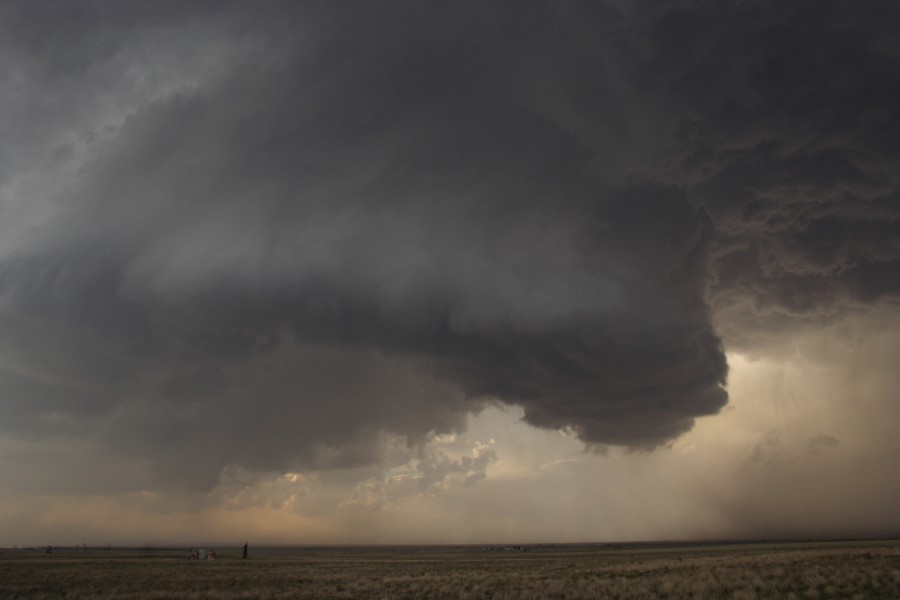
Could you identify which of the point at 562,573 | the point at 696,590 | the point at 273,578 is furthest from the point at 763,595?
the point at 273,578

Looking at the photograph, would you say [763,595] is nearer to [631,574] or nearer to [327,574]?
[631,574]

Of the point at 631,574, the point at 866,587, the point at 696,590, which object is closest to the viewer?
the point at 866,587

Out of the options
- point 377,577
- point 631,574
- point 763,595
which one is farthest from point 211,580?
point 763,595

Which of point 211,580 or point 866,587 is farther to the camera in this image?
point 211,580

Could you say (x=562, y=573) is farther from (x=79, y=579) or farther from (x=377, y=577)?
(x=79, y=579)

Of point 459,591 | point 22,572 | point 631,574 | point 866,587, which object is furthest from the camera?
point 22,572

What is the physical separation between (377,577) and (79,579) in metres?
22.4

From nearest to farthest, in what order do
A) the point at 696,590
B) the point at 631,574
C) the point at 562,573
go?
the point at 696,590
the point at 631,574
the point at 562,573

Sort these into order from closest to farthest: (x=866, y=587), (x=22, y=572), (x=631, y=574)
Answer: (x=866, y=587) → (x=631, y=574) → (x=22, y=572)

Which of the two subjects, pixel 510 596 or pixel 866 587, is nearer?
pixel 866 587

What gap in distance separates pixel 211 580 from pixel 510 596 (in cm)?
2479

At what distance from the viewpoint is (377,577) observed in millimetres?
46406

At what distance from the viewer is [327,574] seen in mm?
49969

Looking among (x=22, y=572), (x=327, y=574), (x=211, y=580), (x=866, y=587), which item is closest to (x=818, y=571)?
(x=866, y=587)
